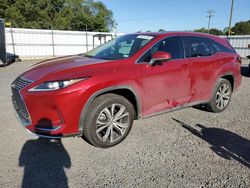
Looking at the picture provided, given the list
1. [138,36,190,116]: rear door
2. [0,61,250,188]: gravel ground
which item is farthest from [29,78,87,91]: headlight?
[138,36,190,116]: rear door

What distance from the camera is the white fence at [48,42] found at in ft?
58.8

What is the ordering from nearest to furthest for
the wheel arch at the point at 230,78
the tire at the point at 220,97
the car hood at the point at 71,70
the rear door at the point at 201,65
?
the car hood at the point at 71,70 < the rear door at the point at 201,65 < the tire at the point at 220,97 < the wheel arch at the point at 230,78

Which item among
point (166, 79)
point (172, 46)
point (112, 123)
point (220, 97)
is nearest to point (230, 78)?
point (220, 97)

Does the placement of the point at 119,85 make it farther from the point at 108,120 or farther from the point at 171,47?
the point at 171,47

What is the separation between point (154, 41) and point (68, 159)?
7.81ft

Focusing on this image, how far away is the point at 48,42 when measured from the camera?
19.5 meters

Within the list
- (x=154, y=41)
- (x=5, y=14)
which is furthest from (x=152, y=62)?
(x=5, y=14)

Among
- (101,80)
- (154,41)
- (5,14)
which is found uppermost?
(5,14)

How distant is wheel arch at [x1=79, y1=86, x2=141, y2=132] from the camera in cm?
311

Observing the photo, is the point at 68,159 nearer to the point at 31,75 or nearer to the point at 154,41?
the point at 31,75

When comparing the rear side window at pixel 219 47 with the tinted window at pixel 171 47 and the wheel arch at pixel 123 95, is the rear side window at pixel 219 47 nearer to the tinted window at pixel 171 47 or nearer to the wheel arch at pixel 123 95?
the tinted window at pixel 171 47

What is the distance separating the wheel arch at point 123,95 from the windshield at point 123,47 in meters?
0.60

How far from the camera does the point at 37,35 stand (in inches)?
741

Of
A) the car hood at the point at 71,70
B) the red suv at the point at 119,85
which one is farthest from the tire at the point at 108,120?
the car hood at the point at 71,70
